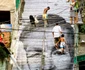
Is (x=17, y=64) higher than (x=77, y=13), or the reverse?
(x=77, y=13)

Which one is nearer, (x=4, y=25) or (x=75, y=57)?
(x=75, y=57)

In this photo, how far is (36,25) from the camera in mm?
29828

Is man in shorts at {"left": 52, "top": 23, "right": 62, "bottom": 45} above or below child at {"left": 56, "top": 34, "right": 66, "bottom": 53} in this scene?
above

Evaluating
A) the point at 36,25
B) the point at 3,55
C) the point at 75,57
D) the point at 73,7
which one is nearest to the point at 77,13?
the point at 73,7

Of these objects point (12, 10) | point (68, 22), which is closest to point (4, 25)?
point (12, 10)

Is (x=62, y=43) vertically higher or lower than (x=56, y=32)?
lower

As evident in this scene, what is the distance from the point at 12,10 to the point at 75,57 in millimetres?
6089

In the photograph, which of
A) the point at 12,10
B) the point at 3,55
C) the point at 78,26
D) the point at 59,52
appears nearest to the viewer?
the point at 3,55

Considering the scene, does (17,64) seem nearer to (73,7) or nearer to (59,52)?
(59,52)

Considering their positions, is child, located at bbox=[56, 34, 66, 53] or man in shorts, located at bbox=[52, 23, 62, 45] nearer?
child, located at bbox=[56, 34, 66, 53]

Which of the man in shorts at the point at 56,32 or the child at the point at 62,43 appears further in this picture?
the man in shorts at the point at 56,32

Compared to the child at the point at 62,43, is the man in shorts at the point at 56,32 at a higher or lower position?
higher

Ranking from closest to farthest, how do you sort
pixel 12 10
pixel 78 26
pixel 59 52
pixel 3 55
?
pixel 3 55, pixel 59 52, pixel 78 26, pixel 12 10

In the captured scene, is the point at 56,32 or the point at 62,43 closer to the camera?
the point at 62,43
